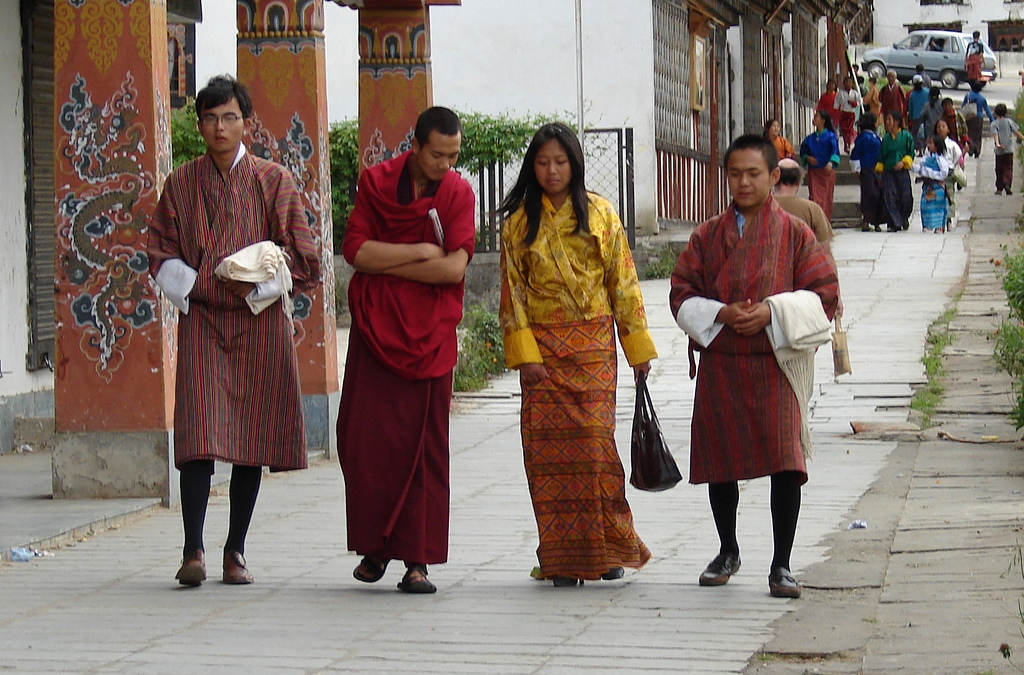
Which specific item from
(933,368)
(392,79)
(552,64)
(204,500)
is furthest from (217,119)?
(552,64)

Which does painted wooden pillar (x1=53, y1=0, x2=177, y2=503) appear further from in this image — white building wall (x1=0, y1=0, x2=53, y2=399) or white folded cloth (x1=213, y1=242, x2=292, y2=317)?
white building wall (x1=0, y1=0, x2=53, y2=399)

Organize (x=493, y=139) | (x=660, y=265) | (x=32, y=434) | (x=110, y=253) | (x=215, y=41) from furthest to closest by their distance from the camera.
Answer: (x=660, y=265), (x=493, y=139), (x=215, y=41), (x=32, y=434), (x=110, y=253)

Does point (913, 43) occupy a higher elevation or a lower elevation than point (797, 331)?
higher

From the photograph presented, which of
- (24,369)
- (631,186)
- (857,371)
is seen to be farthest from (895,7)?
(24,369)

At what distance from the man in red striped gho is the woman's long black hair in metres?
0.83

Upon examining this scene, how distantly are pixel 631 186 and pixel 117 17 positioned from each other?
441 inches

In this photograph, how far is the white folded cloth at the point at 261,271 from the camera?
574 centimetres

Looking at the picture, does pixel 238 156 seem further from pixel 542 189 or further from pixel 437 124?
pixel 542 189

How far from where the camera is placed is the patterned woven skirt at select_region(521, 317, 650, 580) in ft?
18.8

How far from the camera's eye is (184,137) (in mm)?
14672

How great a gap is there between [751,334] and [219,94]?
2.01 metres

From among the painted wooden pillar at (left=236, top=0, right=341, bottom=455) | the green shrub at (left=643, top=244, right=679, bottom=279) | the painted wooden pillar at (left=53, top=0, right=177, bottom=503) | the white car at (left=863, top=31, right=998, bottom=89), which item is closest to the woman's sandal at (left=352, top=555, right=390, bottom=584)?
the painted wooden pillar at (left=53, top=0, right=177, bottom=503)

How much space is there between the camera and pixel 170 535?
6.93 metres

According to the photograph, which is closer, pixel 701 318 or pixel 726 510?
pixel 701 318
